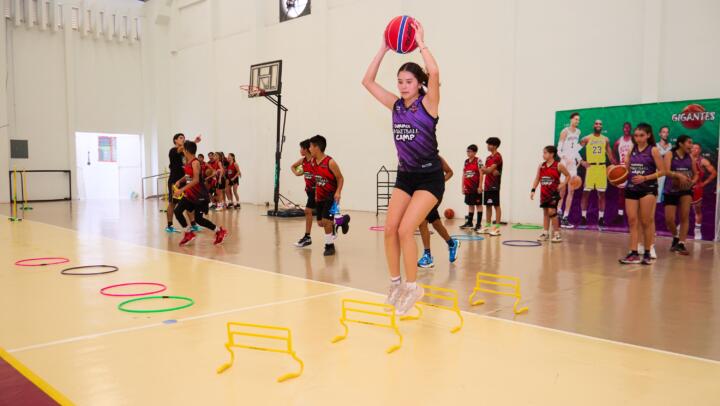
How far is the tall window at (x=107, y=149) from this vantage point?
25.5m

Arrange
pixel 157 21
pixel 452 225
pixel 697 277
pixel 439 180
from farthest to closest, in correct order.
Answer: pixel 157 21
pixel 452 225
pixel 697 277
pixel 439 180

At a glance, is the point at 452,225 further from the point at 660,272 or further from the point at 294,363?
the point at 294,363

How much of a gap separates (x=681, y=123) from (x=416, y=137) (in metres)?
8.43

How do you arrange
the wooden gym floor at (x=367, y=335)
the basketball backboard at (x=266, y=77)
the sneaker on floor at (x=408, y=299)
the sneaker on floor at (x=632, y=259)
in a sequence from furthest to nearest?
1. the basketball backboard at (x=266, y=77)
2. the sneaker on floor at (x=632, y=259)
3. the sneaker on floor at (x=408, y=299)
4. the wooden gym floor at (x=367, y=335)

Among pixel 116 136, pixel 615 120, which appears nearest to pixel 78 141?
pixel 116 136

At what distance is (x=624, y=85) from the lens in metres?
11.5

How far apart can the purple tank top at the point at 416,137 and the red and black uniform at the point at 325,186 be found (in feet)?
13.8

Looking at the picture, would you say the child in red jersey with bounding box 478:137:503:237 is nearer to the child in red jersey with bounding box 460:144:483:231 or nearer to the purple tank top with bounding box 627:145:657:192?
the child in red jersey with bounding box 460:144:483:231

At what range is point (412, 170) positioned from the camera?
439 centimetres

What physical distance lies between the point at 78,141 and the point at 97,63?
3.58 metres

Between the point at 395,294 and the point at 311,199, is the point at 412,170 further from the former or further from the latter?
the point at 311,199

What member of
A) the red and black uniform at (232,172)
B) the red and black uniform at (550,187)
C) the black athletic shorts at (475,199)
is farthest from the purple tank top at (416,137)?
the red and black uniform at (232,172)

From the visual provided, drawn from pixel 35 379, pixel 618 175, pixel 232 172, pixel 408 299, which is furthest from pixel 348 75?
pixel 35 379

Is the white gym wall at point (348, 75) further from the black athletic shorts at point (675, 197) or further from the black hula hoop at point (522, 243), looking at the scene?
the black hula hoop at point (522, 243)
